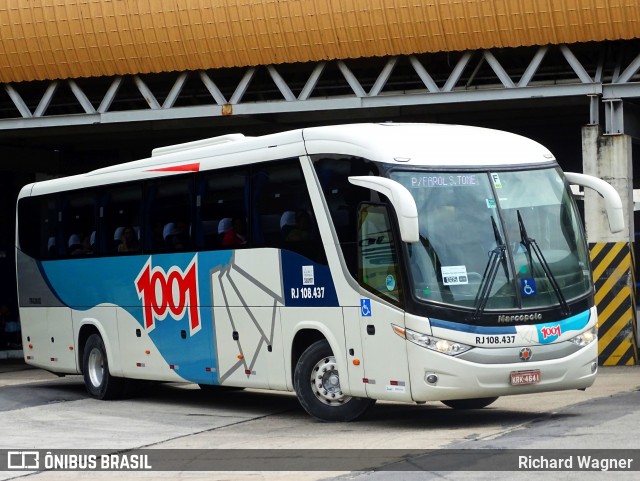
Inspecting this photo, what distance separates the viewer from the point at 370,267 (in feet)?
45.7

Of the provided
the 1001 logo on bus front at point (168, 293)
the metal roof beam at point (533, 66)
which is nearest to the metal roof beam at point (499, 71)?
the metal roof beam at point (533, 66)

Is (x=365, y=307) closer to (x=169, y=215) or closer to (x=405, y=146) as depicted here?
(x=405, y=146)

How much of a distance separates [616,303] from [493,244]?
31.1ft

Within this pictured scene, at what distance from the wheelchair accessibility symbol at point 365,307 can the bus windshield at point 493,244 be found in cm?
70

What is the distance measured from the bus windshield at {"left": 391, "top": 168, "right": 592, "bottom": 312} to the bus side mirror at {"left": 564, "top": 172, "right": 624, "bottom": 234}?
17.8 inches

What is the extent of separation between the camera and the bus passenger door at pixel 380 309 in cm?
1359

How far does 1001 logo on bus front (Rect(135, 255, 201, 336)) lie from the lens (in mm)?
16938

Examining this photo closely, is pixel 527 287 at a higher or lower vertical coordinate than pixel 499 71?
lower

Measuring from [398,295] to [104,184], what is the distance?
6737mm

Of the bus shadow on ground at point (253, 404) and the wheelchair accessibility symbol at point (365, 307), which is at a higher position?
→ the wheelchair accessibility symbol at point (365, 307)

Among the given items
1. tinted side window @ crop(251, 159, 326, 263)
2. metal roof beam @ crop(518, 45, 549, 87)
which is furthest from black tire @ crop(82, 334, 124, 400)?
metal roof beam @ crop(518, 45, 549, 87)

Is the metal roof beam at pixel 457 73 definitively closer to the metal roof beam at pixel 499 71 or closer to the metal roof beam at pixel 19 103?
the metal roof beam at pixel 499 71

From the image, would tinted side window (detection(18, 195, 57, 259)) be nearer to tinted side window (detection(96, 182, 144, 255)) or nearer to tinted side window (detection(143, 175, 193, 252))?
tinted side window (detection(96, 182, 144, 255))

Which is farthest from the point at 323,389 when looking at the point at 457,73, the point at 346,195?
the point at 457,73
